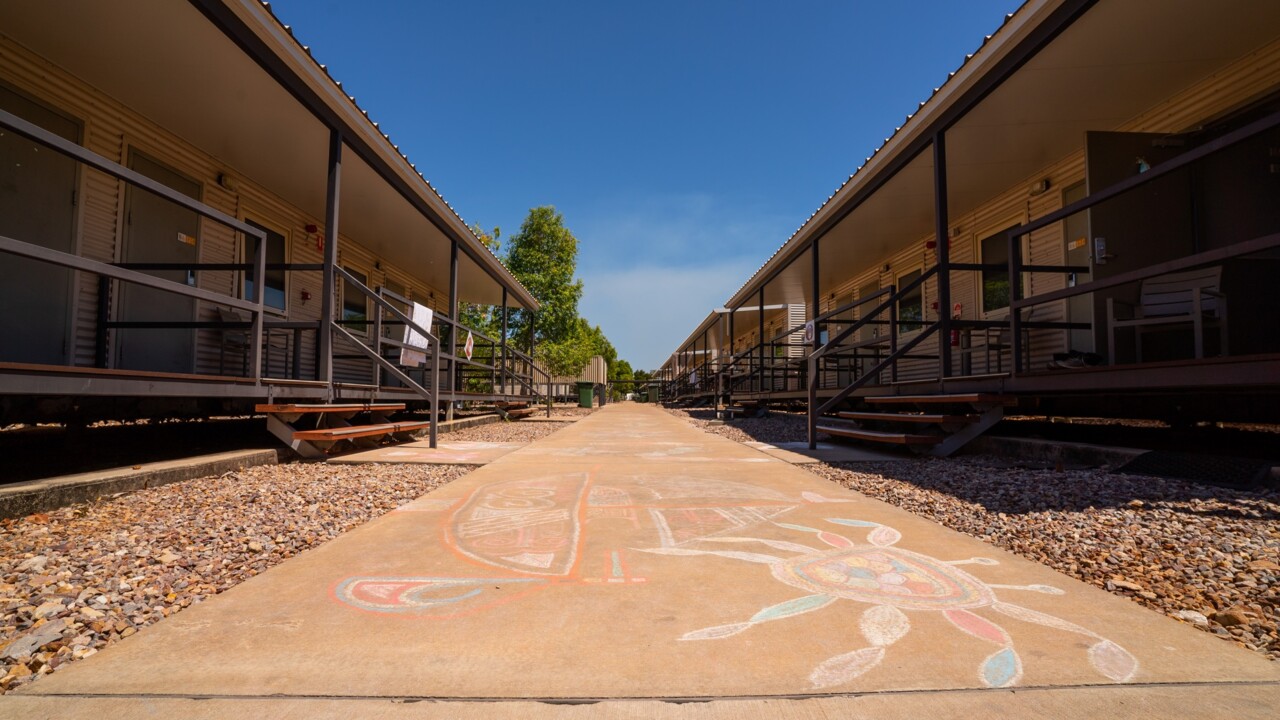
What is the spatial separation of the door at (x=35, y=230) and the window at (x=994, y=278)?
11883 millimetres

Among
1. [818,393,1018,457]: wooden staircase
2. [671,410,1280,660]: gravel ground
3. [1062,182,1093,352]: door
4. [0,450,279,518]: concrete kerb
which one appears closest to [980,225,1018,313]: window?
[1062,182,1093,352]: door

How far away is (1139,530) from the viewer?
263 centimetres

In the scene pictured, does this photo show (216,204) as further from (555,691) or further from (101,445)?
(555,691)

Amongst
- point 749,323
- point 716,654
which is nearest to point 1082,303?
point 716,654

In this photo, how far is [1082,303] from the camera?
7.57m

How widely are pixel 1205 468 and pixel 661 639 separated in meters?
3.82

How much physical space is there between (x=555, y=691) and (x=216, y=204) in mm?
8647

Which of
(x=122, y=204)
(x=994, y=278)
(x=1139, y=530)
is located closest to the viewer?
(x=1139, y=530)

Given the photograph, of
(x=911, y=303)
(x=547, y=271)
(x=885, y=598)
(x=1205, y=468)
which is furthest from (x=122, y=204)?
(x=547, y=271)

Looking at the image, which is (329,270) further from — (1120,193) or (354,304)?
(1120,193)

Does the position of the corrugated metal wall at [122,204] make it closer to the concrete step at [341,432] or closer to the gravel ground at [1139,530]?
the concrete step at [341,432]

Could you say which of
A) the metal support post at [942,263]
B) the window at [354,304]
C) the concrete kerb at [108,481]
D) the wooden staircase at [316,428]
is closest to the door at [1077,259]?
the metal support post at [942,263]

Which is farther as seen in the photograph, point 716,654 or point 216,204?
point 216,204

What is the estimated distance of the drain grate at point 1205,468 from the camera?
327 centimetres
